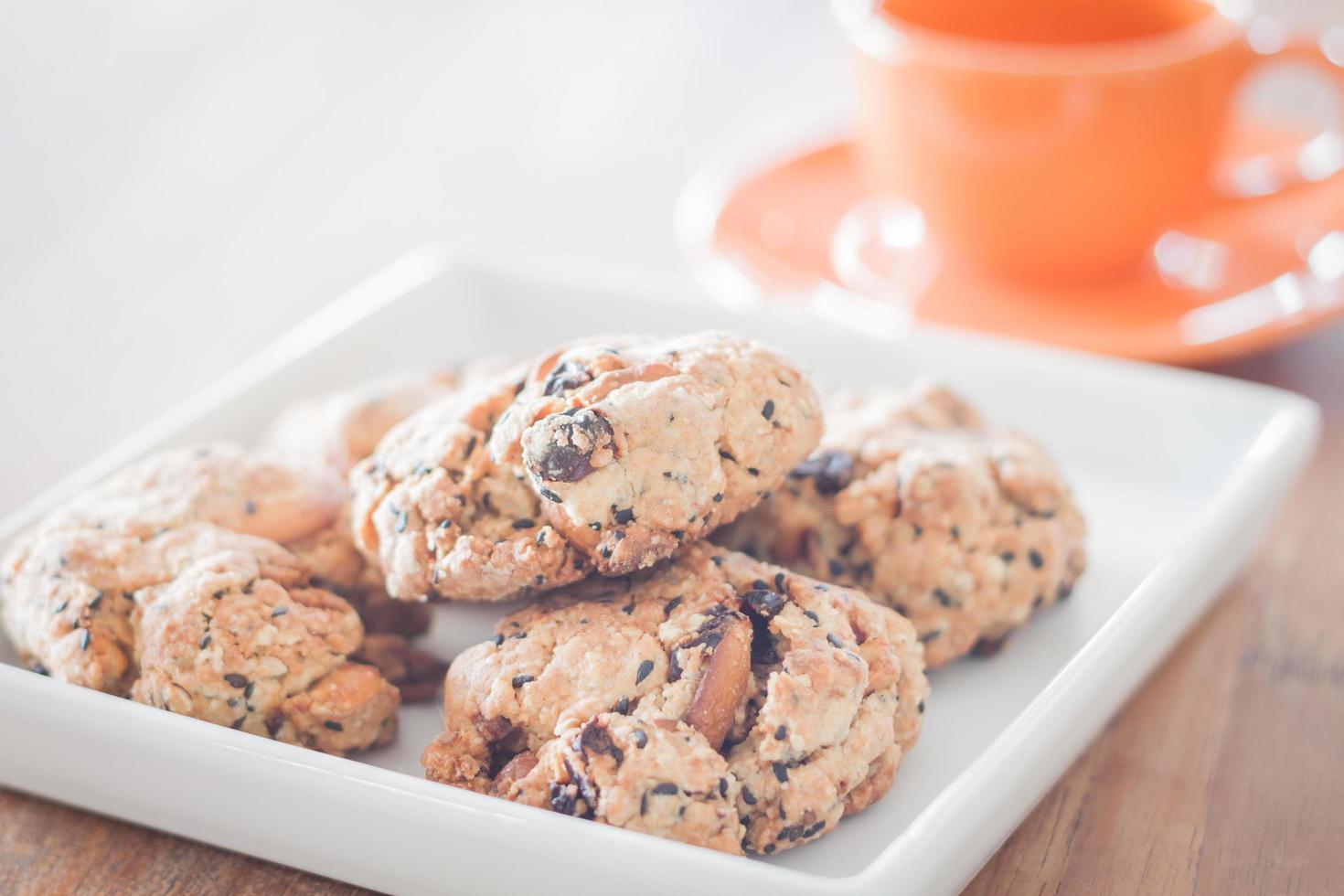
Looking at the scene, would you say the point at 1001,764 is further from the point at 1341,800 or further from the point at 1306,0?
the point at 1306,0

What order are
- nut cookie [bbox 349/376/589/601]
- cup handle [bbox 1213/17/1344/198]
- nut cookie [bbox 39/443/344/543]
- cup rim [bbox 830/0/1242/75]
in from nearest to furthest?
nut cookie [bbox 349/376/589/601] < nut cookie [bbox 39/443/344/543] < cup rim [bbox 830/0/1242/75] < cup handle [bbox 1213/17/1344/198]

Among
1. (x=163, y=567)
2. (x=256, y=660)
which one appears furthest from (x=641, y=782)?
(x=163, y=567)

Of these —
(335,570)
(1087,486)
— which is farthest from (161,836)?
(1087,486)

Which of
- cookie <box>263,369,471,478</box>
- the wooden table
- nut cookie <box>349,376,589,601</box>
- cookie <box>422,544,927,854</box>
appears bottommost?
the wooden table

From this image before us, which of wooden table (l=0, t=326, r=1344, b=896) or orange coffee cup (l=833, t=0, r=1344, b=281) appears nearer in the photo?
wooden table (l=0, t=326, r=1344, b=896)

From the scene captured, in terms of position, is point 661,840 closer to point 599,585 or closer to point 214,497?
point 599,585

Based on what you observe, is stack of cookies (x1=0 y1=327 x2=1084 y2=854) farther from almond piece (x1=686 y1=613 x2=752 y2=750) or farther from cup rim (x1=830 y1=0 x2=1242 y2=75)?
cup rim (x1=830 y1=0 x2=1242 y2=75)

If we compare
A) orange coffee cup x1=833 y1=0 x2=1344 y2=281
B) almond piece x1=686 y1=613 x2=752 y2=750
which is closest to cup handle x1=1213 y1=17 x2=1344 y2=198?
orange coffee cup x1=833 y1=0 x2=1344 y2=281
